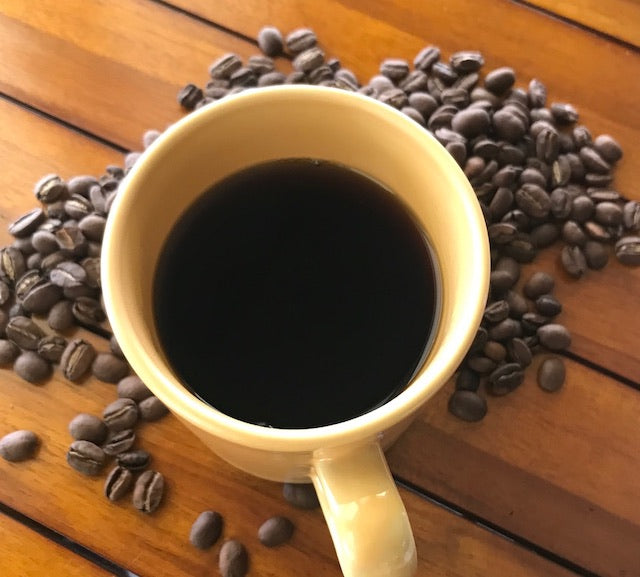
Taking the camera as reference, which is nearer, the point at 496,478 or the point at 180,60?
the point at 496,478

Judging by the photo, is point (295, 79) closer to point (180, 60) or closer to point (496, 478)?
point (180, 60)

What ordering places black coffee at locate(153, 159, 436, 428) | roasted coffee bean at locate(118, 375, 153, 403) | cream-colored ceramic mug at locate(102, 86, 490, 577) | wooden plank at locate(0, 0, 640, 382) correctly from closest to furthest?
cream-colored ceramic mug at locate(102, 86, 490, 577)
black coffee at locate(153, 159, 436, 428)
roasted coffee bean at locate(118, 375, 153, 403)
wooden plank at locate(0, 0, 640, 382)

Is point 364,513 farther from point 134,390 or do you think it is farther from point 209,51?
point 209,51

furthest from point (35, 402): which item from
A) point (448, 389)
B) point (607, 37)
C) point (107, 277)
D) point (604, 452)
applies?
point (607, 37)

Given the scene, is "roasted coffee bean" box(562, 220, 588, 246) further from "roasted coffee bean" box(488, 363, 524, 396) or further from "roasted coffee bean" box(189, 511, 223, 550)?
"roasted coffee bean" box(189, 511, 223, 550)

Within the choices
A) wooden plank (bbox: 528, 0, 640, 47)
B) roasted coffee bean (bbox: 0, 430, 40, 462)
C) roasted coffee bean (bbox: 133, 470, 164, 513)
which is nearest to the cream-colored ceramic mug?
Answer: roasted coffee bean (bbox: 133, 470, 164, 513)

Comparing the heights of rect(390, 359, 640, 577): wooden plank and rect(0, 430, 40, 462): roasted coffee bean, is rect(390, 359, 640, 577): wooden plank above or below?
above

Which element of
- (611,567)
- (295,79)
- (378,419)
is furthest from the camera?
(295,79)
